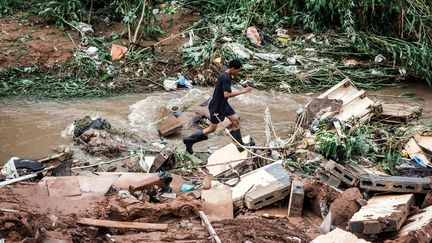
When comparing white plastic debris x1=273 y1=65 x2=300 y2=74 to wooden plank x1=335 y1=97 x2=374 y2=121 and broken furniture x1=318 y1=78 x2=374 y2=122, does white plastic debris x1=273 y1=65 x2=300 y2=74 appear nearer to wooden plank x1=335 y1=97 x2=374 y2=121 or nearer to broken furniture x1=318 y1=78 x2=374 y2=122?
broken furniture x1=318 y1=78 x2=374 y2=122

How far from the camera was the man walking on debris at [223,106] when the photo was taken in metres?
6.31

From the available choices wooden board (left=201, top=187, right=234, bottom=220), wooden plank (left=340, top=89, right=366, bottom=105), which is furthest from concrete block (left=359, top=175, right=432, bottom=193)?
wooden plank (left=340, top=89, right=366, bottom=105)

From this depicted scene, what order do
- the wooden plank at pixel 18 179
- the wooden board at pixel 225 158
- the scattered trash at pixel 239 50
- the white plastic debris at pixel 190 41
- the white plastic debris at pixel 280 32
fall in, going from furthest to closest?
1. the white plastic debris at pixel 280 32
2. the white plastic debris at pixel 190 41
3. the scattered trash at pixel 239 50
4. the wooden board at pixel 225 158
5. the wooden plank at pixel 18 179

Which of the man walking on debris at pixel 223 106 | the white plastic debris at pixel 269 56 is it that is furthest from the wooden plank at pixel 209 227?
the white plastic debris at pixel 269 56

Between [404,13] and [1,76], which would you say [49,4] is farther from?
[404,13]

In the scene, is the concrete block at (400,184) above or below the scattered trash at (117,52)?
above

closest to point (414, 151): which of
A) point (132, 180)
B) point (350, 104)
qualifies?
point (350, 104)

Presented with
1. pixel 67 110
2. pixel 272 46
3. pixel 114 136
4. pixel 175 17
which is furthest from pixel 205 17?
pixel 114 136

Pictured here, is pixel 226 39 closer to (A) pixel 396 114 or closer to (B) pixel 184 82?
(B) pixel 184 82

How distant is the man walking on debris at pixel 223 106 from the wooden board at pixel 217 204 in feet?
4.09

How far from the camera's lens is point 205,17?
11039 millimetres

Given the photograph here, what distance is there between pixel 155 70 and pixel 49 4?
296 cm

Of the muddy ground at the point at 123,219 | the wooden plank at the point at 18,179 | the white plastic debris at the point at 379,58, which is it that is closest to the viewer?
the muddy ground at the point at 123,219

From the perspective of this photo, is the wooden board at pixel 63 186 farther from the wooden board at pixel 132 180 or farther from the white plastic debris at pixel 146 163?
the white plastic debris at pixel 146 163
